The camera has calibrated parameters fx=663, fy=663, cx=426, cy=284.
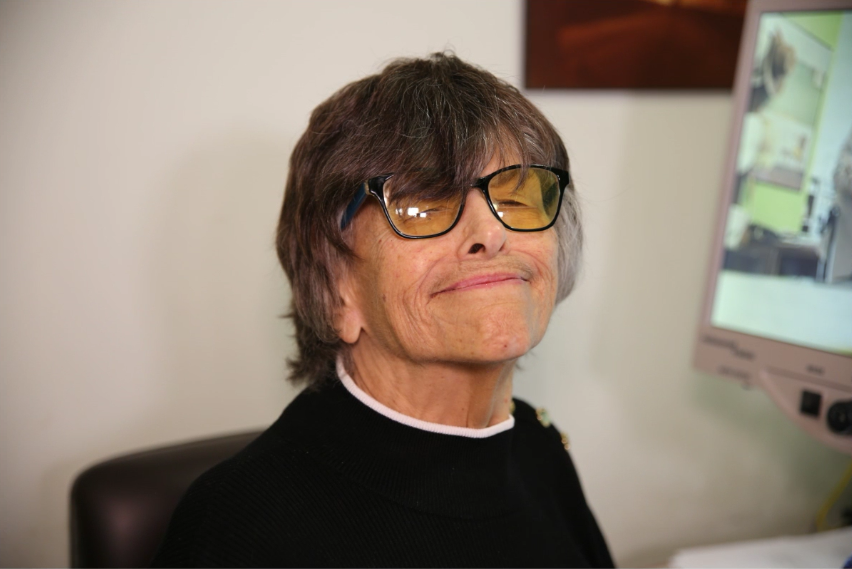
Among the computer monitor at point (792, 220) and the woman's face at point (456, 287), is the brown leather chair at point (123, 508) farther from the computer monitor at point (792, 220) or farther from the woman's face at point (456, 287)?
the computer monitor at point (792, 220)

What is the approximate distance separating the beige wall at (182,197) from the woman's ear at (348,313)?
1.59 feet

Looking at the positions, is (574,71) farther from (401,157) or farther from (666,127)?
(401,157)

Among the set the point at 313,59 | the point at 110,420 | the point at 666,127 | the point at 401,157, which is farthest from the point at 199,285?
the point at 666,127

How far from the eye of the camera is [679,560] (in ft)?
4.51

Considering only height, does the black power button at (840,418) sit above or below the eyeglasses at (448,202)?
below

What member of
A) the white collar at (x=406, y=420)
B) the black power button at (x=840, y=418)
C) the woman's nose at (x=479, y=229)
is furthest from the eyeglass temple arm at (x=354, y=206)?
the black power button at (x=840, y=418)

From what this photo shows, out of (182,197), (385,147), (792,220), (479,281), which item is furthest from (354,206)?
(792,220)

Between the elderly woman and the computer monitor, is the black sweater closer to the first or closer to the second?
the elderly woman

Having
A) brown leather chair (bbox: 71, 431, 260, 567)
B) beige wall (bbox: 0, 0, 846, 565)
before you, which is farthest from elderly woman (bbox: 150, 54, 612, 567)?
beige wall (bbox: 0, 0, 846, 565)

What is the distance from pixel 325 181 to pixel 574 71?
93 cm

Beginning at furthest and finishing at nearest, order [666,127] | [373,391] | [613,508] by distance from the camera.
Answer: [613,508], [666,127], [373,391]

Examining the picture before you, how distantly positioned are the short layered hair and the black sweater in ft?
0.51

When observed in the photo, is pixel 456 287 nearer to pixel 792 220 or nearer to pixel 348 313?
pixel 348 313

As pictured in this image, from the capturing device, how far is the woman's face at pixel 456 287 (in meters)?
0.94
